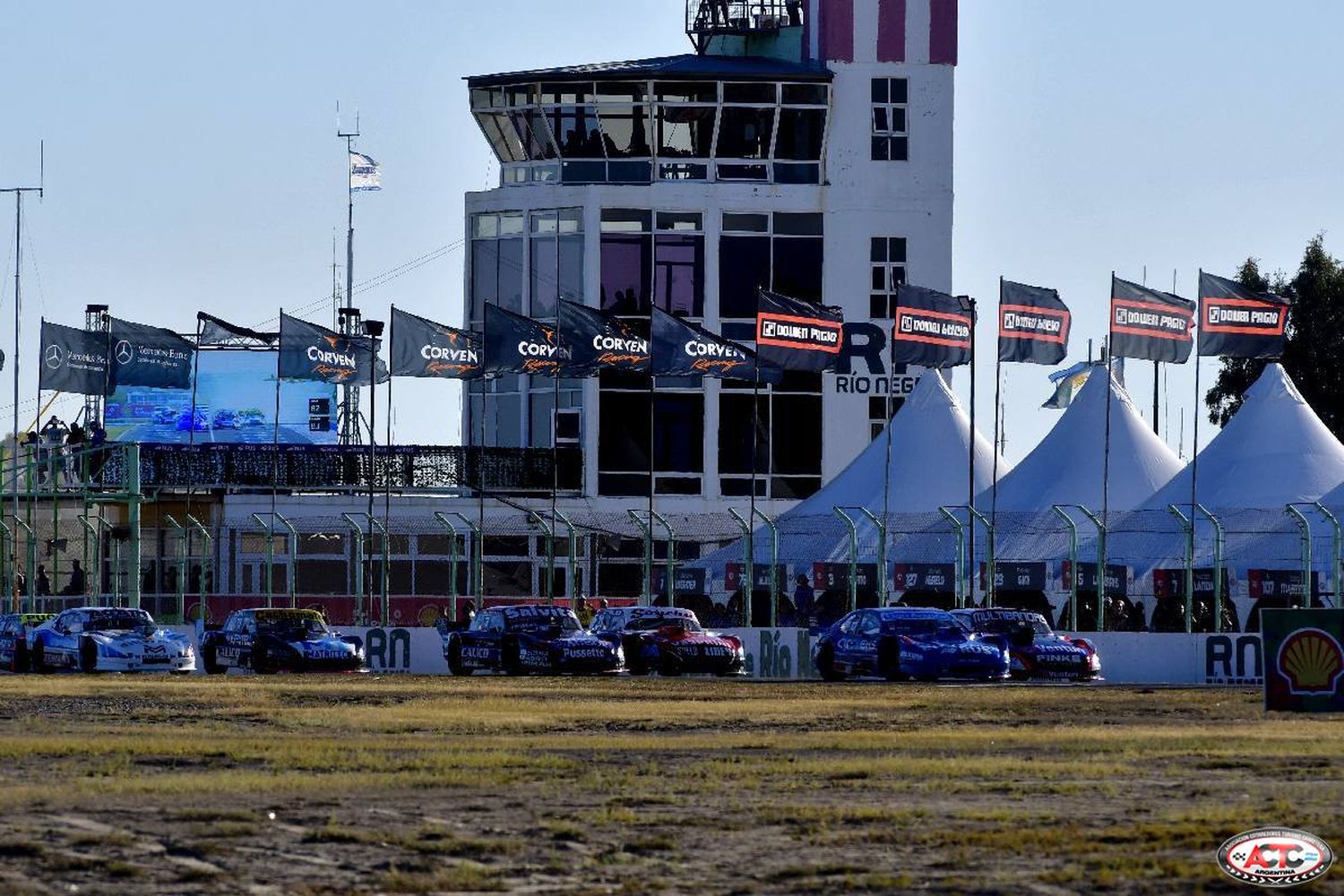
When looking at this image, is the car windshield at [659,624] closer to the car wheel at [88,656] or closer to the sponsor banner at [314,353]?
the car wheel at [88,656]

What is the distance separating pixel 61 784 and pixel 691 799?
445 centimetres

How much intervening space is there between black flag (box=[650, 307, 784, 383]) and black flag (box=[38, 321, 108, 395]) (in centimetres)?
1536

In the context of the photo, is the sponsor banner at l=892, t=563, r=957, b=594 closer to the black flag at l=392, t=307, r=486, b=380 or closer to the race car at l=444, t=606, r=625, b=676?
the race car at l=444, t=606, r=625, b=676

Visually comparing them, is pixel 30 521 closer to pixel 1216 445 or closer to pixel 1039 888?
pixel 1216 445

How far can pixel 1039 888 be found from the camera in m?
13.8

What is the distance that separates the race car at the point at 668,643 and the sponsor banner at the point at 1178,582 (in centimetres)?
734

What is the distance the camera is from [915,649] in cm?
4081

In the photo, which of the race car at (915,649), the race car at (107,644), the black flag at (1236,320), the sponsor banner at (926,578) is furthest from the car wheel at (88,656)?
the black flag at (1236,320)

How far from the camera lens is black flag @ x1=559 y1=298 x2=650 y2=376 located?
175 feet

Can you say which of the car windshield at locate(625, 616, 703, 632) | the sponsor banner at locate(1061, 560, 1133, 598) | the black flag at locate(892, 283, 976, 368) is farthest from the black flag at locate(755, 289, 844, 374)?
the car windshield at locate(625, 616, 703, 632)

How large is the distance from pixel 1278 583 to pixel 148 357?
93.5ft

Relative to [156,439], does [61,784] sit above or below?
below

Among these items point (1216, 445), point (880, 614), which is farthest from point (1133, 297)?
point (880, 614)

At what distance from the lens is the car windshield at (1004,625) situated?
4228 centimetres
